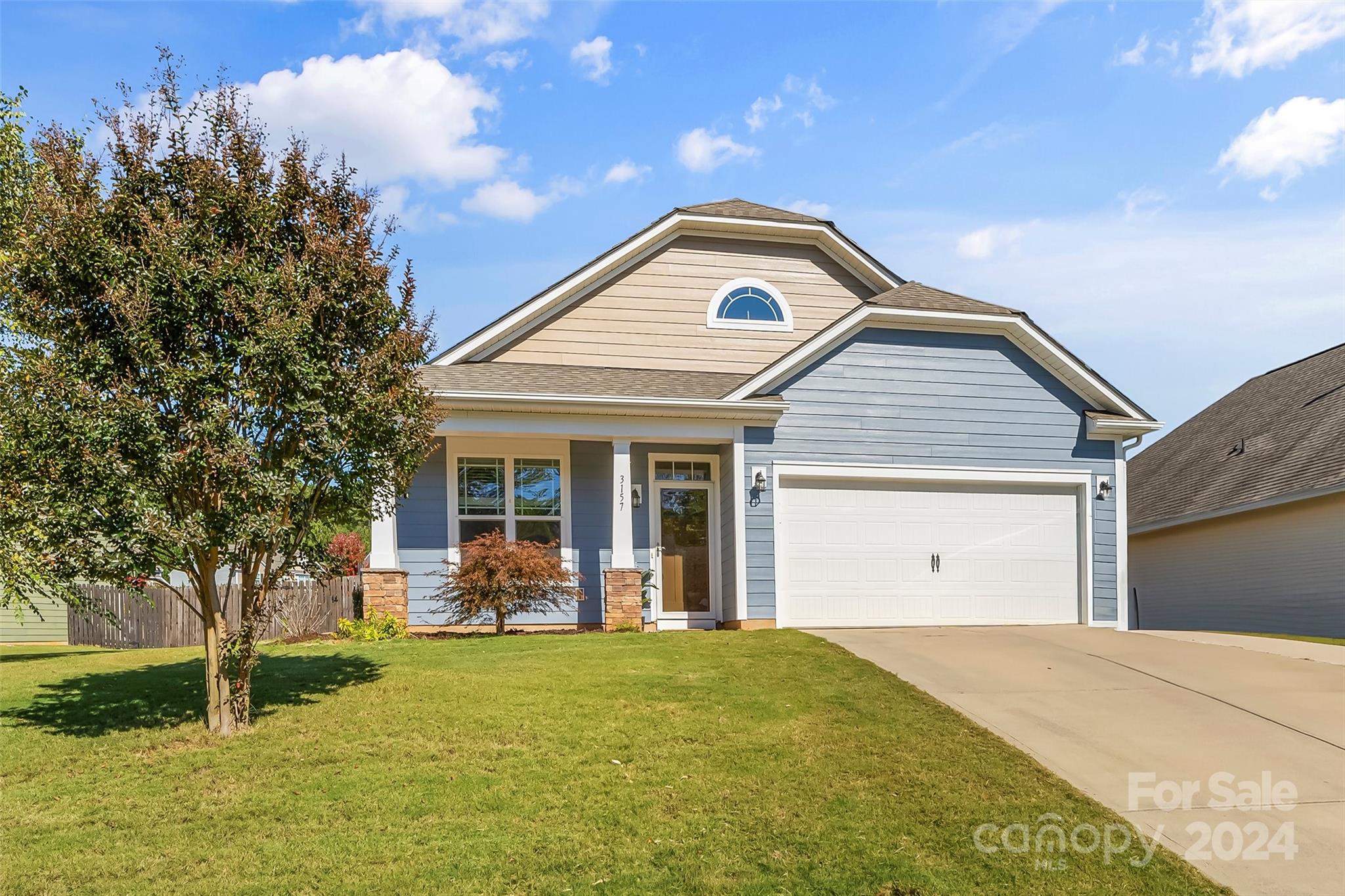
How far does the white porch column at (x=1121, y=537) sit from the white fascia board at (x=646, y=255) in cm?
440

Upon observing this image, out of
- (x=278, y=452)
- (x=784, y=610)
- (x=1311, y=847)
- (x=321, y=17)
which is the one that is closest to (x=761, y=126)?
(x=321, y=17)

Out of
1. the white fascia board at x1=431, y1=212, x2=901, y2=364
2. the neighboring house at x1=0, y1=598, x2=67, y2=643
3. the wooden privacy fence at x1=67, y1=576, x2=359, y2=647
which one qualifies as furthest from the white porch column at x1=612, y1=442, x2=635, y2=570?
the neighboring house at x1=0, y1=598, x2=67, y2=643

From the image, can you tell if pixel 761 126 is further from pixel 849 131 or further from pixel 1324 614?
pixel 1324 614

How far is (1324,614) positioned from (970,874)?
13.5m

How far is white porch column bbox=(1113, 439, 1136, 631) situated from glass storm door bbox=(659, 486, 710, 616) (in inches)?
223

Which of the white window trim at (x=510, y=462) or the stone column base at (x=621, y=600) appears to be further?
the white window trim at (x=510, y=462)

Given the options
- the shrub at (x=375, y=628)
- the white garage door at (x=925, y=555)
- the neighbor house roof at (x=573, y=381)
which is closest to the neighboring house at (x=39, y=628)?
the shrub at (x=375, y=628)

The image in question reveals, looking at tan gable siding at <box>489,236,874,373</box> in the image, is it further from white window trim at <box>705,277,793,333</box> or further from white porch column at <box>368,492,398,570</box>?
white porch column at <box>368,492,398,570</box>

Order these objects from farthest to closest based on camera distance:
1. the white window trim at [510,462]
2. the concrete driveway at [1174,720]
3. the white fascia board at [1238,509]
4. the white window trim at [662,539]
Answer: the white fascia board at [1238,509] < the white window trim at [662,539] < the white window trim at [510,462] < the concrete driveway at [1174,720]

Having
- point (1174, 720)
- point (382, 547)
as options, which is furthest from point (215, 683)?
point (1174, 720)

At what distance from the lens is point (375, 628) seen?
488 inches

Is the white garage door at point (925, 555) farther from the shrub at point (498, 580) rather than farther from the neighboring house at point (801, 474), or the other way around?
the shrub at point (498, 580)

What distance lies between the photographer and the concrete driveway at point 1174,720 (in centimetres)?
558

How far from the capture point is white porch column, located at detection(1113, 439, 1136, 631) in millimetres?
13914
